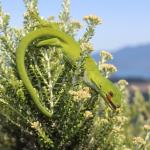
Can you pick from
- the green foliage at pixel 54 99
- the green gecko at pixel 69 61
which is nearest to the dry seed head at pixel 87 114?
the green foliage at pixel 54 99

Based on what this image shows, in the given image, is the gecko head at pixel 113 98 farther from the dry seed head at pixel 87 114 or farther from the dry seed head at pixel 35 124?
the dry seed head at pixel 35 124

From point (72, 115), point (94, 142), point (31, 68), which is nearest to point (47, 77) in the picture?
point (31, 68)

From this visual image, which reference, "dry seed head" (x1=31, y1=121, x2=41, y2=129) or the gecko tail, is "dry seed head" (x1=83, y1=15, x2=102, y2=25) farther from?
"dry seed head" (x1=31, y1=121, x2=41, y2=129)

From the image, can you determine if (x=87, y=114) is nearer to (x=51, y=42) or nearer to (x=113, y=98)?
(x=113, y=98)

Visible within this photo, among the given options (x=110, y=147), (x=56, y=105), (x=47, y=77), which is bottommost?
(x=110, y=147)

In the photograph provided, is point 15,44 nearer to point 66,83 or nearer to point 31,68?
point 31,68
